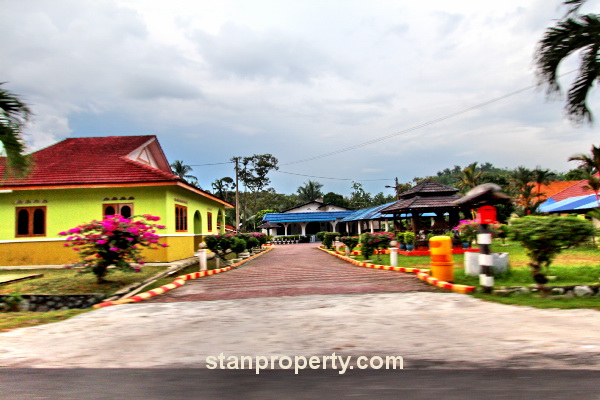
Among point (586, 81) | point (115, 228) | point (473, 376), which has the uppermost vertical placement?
point (586, 81)

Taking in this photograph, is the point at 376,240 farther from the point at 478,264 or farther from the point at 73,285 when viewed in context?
the point at 73,285

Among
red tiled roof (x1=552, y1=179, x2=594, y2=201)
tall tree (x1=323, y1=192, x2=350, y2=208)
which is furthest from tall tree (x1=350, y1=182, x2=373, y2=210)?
red tiled roof (x1=552, y1=179, x2=594, y2=201)

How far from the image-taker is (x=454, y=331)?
433 centimetres

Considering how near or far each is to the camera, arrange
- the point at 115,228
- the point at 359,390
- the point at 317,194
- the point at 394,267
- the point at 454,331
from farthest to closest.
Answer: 1. the point at 317,194
2. the point at 394,267
3. the point at 115,228
4. the point at 454,331
5. the point at 359,390

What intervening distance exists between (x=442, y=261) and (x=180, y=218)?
438 inches

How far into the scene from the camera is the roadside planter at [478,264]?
827 cm

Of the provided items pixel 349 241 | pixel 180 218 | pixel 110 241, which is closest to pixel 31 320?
pixel 110 241

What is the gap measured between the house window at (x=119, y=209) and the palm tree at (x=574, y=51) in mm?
13476

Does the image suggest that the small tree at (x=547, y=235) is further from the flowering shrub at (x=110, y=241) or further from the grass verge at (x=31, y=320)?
the flowering shrub at (x=110, y=241)

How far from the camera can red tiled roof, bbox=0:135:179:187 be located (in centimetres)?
1364

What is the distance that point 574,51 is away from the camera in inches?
292

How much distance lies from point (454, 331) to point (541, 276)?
A: 377 cm

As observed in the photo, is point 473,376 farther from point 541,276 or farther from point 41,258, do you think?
point 41,258

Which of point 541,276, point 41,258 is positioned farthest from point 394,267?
point 41,258
